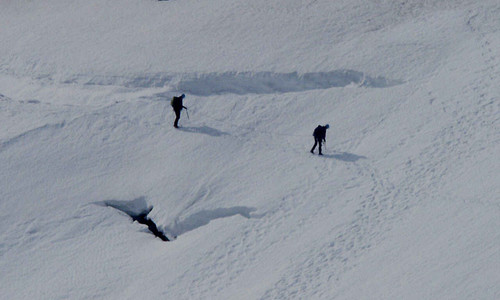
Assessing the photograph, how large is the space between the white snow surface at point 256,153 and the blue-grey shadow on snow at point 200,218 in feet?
0.17

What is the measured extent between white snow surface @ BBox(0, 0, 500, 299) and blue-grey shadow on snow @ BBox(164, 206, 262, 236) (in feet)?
0.17

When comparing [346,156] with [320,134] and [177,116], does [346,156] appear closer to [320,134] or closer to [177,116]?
[320,134]

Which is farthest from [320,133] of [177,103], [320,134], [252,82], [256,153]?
[252,82]

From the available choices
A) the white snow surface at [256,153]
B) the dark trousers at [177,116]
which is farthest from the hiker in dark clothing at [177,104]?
the white snow surface at [256,153]

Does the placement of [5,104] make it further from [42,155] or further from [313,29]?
[313,29]

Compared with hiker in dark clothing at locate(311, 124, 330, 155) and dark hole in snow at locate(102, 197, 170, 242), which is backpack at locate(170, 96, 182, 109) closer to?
dark hole in snow at locate(102, 197, 170, 242)

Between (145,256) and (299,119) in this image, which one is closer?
(145,256)

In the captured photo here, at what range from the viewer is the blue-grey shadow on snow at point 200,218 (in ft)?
67.5

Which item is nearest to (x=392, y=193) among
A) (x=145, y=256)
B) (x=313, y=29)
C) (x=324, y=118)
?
(x=324, y=118)

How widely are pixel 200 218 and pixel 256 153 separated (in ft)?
12.9

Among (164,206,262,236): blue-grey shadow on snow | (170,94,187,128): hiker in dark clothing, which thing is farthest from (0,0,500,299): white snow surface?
(170,94,187,128): hiker in dark clothing

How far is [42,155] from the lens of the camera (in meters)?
23.6

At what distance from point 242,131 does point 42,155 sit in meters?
8.58

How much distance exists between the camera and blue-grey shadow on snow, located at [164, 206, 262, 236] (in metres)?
20.6
